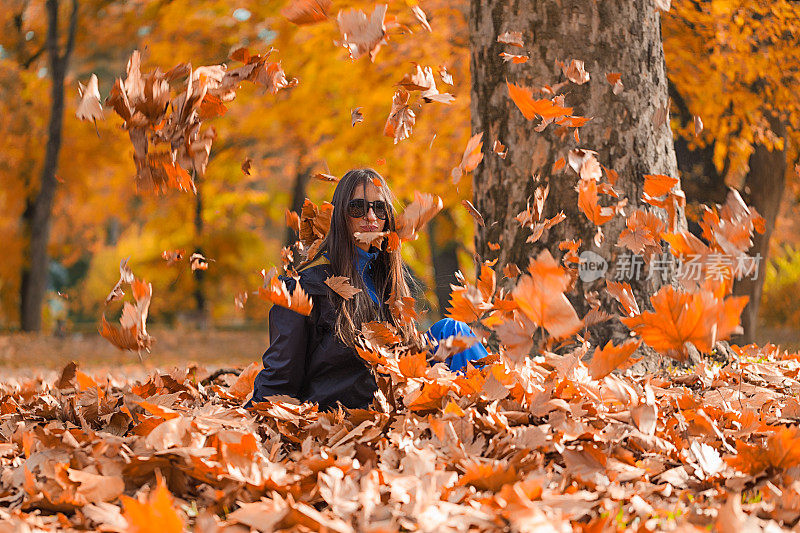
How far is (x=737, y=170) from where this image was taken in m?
Answer: 7.32

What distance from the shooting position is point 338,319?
8.52ft

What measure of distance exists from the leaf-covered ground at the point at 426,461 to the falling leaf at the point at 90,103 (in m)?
0.90

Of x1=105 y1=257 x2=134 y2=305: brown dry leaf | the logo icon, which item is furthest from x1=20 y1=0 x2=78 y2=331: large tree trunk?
the logo icon

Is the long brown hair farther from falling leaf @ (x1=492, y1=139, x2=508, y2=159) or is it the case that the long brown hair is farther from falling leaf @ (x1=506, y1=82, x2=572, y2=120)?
falling leaf @ (x1=492, y1=139, x2=508, y2=159)

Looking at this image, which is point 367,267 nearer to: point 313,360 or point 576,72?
point 313,360

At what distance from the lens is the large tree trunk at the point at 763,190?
7047 millimetres

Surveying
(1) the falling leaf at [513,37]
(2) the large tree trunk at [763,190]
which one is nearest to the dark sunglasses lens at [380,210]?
(1) the falling leaf at [513,37]

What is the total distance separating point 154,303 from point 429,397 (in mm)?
19768

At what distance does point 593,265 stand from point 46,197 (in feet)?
33.5

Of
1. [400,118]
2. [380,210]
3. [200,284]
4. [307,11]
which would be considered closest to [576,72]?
[400,118]

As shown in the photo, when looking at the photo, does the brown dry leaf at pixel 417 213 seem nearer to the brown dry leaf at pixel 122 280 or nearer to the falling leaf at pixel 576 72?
the brown dry leaf at pixel 122 280

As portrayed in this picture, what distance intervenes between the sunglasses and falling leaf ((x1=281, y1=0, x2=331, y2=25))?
0.71 metres

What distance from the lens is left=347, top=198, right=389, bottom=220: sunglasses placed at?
271 centimetres

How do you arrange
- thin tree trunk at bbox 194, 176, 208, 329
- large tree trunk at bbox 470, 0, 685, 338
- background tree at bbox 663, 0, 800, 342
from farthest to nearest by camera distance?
thin tree trunk at bbox 194, 176, 208, 329 < background tree at bbox 663, 0, 800, 342 < large tree trunk at bbox 470, 0, 685, 338
